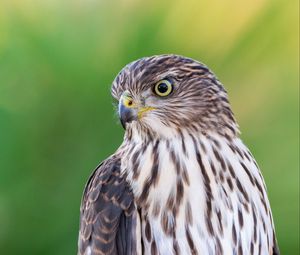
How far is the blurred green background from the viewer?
2611mm

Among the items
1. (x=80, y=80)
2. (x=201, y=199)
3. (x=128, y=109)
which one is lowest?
(x=80, y=80)

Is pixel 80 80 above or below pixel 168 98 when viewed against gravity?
below

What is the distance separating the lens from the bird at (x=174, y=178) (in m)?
1.55

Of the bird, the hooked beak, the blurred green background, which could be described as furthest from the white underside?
the blurred green background

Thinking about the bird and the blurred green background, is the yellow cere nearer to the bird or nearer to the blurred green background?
the bird

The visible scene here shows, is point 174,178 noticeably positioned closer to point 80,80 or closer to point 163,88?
point 163,88

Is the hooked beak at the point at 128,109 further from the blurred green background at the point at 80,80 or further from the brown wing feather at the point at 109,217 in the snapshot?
the blurred green background at the point at 80,80

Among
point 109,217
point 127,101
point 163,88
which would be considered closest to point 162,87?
point 163,88

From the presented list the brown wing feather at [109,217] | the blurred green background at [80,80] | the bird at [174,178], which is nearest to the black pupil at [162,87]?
the bird at [174,178]

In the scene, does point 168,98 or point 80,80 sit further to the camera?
point 80,80

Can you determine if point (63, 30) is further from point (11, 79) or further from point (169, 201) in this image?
point (169, 201)

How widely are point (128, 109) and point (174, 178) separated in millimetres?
238

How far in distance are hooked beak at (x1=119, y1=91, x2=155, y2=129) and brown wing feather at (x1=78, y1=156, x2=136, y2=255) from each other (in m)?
0.19

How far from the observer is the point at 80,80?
2658 millimetres
